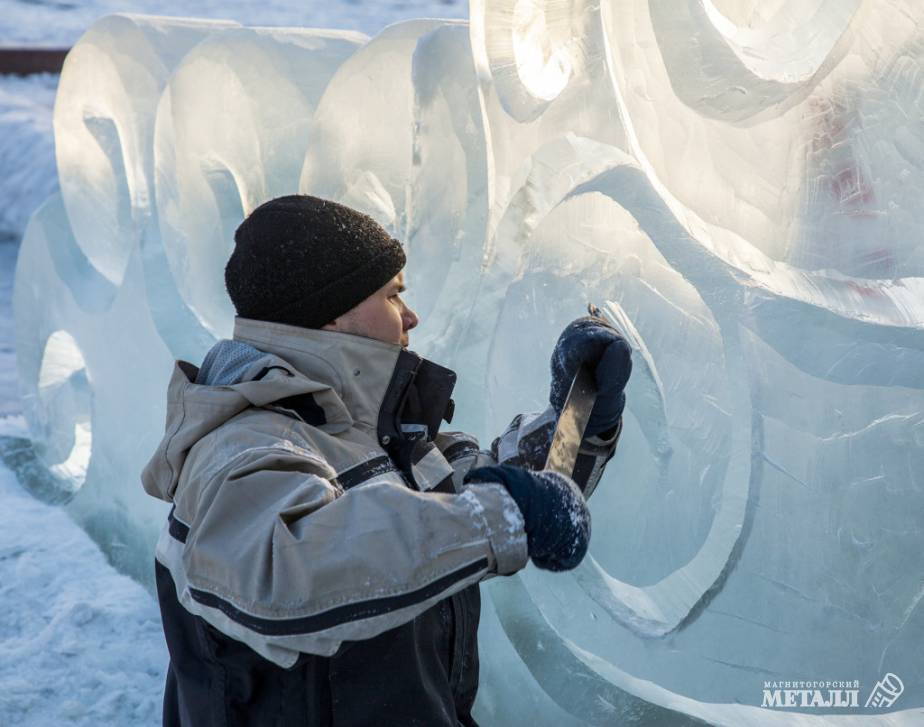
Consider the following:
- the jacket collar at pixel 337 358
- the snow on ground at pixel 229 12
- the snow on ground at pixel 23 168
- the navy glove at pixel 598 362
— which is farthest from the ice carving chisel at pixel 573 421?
the snow on ground at pixel 229 12

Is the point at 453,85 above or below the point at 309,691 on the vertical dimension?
above

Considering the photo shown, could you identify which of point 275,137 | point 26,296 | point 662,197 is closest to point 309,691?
point 662,197

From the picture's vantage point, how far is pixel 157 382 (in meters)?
3.28

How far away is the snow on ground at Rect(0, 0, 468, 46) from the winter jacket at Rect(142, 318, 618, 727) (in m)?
10.6

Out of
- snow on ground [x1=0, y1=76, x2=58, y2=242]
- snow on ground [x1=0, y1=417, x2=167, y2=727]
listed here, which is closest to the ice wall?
snow on ground [x1=0, y1=417, x2=167, y2=727]

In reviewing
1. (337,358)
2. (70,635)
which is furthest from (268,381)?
(70,635)

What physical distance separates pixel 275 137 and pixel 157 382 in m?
0.77

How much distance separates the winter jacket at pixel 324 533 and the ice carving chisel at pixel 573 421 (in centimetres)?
10

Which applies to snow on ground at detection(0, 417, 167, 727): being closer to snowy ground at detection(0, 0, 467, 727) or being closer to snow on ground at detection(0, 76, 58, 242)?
snowy ground at detection(0, 0, 467, 727)

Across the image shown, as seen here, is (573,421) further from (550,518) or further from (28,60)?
(28,60)

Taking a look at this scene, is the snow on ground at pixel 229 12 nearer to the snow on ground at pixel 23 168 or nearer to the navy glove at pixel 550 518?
the snow on ground at pixel 23 168

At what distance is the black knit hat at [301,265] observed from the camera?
1619 mm

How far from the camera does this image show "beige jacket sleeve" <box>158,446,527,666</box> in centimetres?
130

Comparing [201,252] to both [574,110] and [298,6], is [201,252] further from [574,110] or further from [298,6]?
[298,6]
